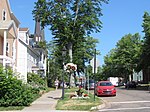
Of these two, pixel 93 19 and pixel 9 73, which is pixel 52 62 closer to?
pixel 93 19

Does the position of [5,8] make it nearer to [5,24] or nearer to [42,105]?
[5,24]

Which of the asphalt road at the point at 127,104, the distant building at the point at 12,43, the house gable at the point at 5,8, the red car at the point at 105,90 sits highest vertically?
the house gable at the point at 5,8

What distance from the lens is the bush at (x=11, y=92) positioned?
60.0 feet

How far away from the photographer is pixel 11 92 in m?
18.4

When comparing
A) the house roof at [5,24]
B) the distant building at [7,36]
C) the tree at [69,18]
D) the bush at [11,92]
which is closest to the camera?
the bush at [11,92]

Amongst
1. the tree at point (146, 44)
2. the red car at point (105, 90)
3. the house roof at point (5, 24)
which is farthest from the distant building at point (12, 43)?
the tree at point (146, 44)

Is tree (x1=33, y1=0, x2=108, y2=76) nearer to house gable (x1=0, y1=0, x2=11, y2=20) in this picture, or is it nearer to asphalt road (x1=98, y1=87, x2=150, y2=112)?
house gable (x1=0, y1=0, x2=11, y2=20)

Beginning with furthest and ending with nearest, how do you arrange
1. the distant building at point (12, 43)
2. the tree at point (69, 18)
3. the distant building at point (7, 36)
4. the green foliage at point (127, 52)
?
the green foliage at point (127, 52) → the tree at point (69, 18) → the distant building at point (12, 43) → the distant building at point (7, 36)

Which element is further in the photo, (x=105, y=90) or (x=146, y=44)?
(x=146, y=44)

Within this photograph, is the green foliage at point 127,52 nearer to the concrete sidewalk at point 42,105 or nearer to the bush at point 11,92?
the concrete sidewalk at point 42,105

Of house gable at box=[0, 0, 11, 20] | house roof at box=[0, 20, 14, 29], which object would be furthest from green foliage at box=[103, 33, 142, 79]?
house roof at box=[0, 20, 14, 29]

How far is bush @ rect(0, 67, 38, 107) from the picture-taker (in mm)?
18297

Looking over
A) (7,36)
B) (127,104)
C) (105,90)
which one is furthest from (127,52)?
(127,104)

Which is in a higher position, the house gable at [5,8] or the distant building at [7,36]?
the house gable at [5,8]
